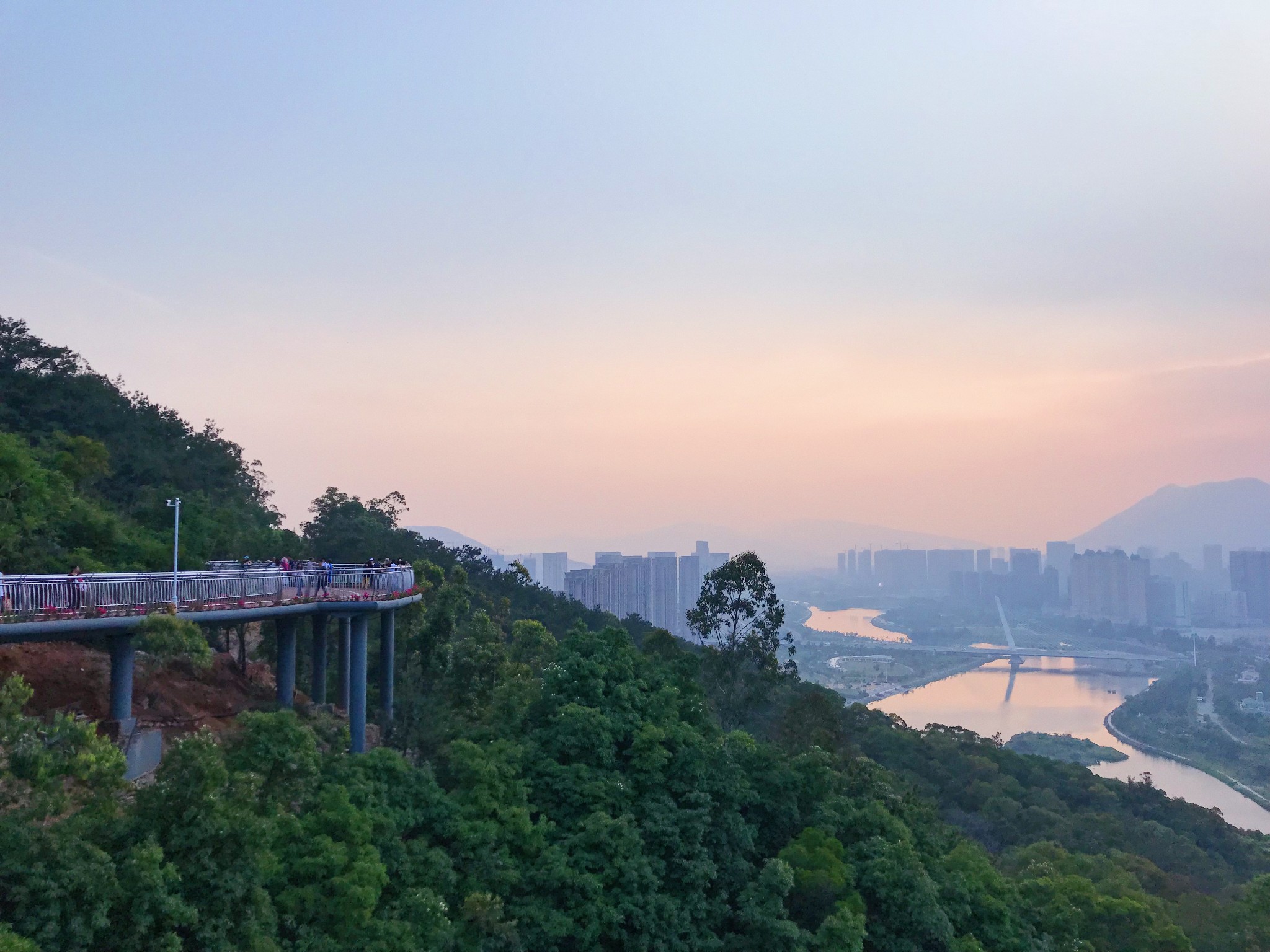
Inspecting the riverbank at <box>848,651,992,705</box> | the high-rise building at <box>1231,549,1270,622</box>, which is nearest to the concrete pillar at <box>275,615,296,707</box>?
the riverbank at <box>848,651,992,705</box>

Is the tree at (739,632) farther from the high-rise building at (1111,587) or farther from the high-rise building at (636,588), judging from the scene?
the high-rise building at (1111,587)

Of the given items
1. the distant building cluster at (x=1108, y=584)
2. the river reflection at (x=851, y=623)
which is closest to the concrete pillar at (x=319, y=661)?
the river reflection at (x=851, y=623)

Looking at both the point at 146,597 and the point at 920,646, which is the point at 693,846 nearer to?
the point at 146,597

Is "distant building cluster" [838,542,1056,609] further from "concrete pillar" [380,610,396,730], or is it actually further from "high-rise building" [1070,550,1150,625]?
"concrete pillar" [380,610,396,730]

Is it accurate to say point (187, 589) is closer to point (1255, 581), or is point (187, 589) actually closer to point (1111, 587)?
point (1111, 587)

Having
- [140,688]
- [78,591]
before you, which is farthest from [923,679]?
[78,591]

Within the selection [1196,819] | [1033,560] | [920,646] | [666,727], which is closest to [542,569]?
[920,646]
